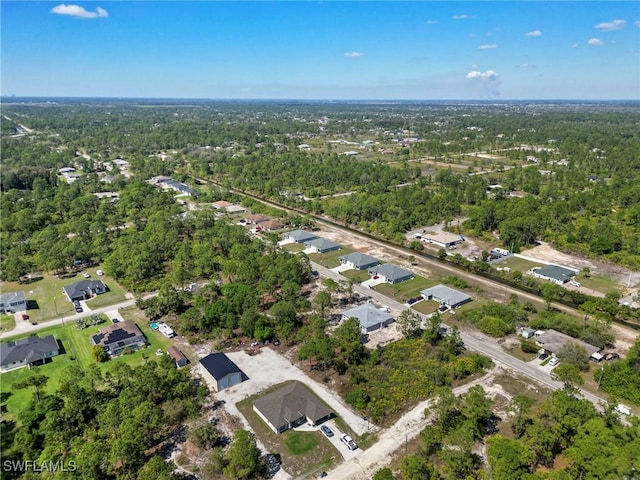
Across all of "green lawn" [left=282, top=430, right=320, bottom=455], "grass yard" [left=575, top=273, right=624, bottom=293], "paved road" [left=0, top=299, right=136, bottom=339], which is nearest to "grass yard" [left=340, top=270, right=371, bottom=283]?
"green lawn" [left=282, top=430, right=320, bottom=455]

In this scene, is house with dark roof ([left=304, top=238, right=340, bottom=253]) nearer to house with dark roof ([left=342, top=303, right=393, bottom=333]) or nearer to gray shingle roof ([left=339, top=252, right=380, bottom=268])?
gray shingle roof ([left=339, top=252, right=380, bottom=268])

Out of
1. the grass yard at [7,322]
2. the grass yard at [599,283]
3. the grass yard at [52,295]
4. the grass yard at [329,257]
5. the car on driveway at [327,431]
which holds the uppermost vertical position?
the grass yard at [599,283]

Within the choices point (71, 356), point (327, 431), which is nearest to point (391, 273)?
point (327, 431)

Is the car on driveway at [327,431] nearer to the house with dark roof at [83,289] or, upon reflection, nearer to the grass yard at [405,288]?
the grass yard at [405,288]

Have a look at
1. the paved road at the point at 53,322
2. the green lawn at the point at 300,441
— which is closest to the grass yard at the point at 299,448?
the green lawn at the point at 300,441

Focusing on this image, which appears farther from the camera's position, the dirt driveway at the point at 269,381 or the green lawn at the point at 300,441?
the dirt driveway at the point at 269,381

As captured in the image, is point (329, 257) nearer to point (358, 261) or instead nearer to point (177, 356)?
point (358, 261)

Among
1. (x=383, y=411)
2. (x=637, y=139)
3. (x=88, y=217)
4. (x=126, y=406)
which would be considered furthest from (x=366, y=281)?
(x=637, y=139)
